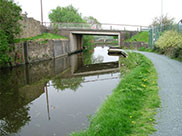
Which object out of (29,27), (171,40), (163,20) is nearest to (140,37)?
(163,20)

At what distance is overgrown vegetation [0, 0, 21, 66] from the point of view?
1591 cm

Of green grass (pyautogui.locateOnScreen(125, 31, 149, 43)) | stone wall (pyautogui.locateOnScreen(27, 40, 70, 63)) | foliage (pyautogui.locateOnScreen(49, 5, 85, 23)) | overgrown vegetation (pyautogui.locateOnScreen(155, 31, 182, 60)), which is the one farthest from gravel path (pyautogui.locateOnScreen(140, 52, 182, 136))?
foliage (pyautogui.locateOnScreen(49, 5, 85, 23))

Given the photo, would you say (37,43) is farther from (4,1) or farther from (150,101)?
(150,101)

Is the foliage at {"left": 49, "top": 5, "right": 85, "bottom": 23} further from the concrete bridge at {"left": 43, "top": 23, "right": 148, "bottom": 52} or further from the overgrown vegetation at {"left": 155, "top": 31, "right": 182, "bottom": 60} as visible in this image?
the overgrown vegetation at {"left": 155, "top": 31, "right": 182, "bottom": 60}

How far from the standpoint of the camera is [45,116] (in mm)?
6609

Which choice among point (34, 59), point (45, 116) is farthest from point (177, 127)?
point (34, 59)

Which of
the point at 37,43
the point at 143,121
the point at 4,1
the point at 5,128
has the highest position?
the point at 4,1

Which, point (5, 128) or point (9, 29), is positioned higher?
point (9, 29)

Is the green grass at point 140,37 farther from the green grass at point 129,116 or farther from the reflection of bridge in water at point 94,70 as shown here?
the green grass at point 129,116

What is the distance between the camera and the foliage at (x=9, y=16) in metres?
17.0

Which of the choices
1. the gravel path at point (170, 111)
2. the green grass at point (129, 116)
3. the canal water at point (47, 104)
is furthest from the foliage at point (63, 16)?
the green grass at point (129, 116)

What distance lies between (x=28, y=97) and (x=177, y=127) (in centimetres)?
671

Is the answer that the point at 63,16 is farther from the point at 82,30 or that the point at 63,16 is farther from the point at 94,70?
the point at 94,70

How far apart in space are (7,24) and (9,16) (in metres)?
0.74
